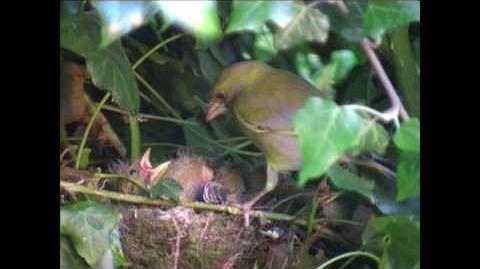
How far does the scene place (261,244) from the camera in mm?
1450

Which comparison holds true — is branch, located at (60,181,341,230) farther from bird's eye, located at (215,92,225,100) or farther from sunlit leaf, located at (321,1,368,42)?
sunlit leaf, located at (321,1,368,42)

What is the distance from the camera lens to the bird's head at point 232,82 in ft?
4.60

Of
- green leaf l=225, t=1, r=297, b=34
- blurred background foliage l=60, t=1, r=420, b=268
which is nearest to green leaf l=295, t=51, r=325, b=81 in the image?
blurred background foliage l=60, t=1, r=420, b=268

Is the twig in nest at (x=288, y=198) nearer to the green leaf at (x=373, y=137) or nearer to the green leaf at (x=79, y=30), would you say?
the green leaf at (x=373, y=137)

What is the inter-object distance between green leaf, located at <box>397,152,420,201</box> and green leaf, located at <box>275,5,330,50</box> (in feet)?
0.67

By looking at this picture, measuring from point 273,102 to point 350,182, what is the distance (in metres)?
0.17

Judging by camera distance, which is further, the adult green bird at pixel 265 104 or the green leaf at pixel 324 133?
the adult green bird at pixel 265 104

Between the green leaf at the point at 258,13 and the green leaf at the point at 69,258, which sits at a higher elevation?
the green leaf at the point at 258,13

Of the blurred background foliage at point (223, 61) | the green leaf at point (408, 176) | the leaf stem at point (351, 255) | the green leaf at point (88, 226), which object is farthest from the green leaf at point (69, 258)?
the green leaf at point (408, 176)

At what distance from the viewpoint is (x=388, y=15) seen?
1.26 m

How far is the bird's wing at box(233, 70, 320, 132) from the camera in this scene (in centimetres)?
136

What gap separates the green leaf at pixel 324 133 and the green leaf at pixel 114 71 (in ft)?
0.92

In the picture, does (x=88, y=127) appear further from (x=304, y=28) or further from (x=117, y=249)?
(x=304, y=28)

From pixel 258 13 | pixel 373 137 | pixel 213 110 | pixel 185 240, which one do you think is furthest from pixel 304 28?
pixel 185 240
